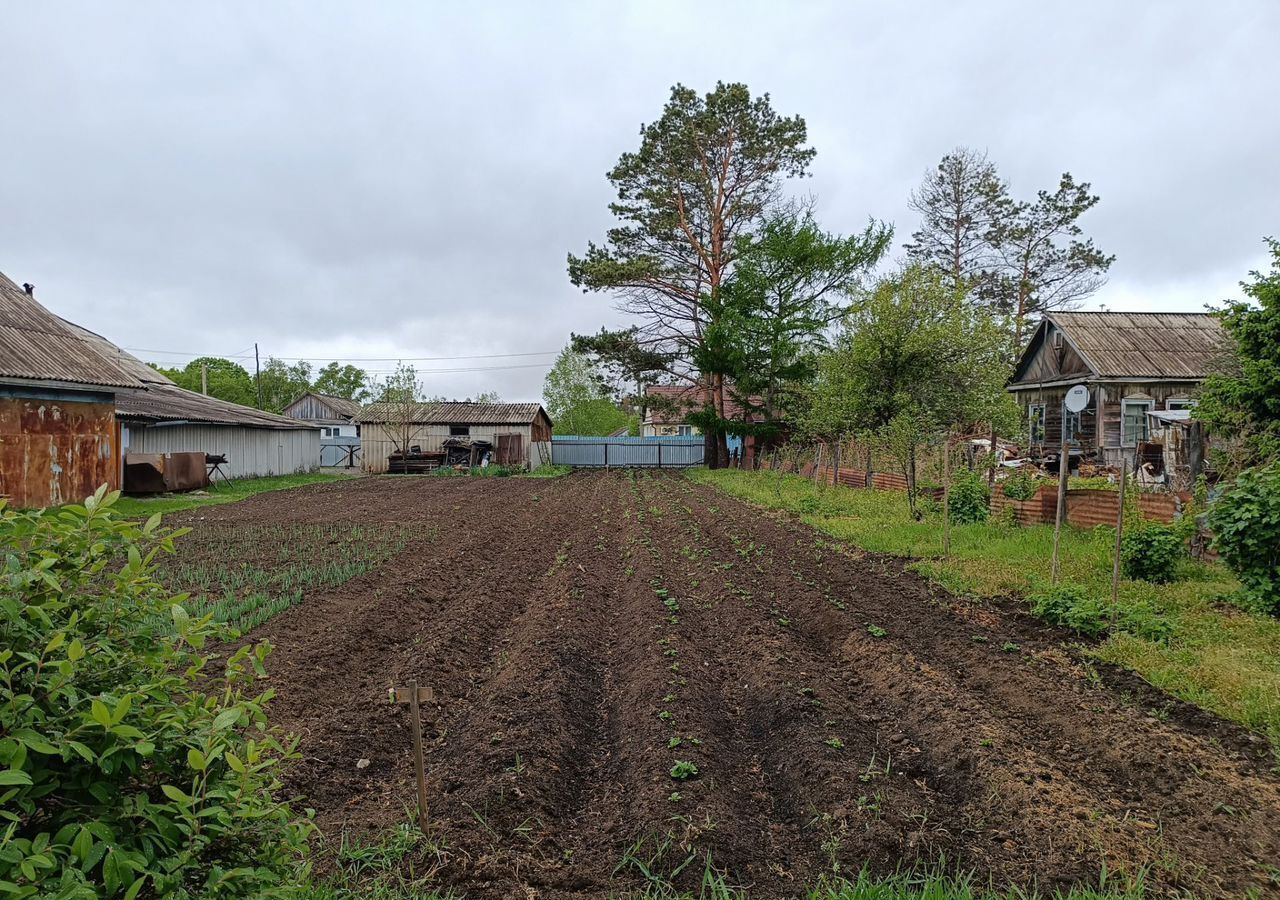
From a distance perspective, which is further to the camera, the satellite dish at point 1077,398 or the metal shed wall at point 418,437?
the metal shed wall at point 418,437

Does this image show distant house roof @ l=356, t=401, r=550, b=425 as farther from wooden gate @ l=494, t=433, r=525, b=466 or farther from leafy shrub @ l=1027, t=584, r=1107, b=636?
leafy shrub @ l=1027, t=584, r=1107, b=636

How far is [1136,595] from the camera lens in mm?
7770

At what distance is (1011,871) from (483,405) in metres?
36.5

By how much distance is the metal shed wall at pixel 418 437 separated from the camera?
117 ft

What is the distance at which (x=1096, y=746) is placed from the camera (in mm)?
4465

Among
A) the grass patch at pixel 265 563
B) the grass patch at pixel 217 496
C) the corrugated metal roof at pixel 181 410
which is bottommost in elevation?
the grass patch at pixel 265 563

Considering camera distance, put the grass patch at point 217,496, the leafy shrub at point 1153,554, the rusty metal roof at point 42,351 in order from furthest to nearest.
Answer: the grass patch at point 217,496, the rusty metal roof at point 42,351, the leafy shrub at point 1153,554

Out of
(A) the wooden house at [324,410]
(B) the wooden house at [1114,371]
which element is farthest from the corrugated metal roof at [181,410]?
(B) the wooden house at [1114,371]

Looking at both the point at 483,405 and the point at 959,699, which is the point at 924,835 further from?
the point at 483,405

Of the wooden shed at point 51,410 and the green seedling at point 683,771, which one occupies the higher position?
the wooden shed at point 51,410

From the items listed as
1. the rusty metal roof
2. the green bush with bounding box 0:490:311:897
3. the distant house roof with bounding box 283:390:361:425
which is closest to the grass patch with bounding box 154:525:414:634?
the green bush with bounding box 0:490:311:897

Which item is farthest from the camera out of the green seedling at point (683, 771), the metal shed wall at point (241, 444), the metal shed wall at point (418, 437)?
the metal shed wall at point (418, 437)

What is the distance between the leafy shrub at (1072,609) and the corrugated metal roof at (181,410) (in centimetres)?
2121

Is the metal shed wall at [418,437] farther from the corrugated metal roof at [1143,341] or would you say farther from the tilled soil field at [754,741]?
the tilled soil field at [754,741]
